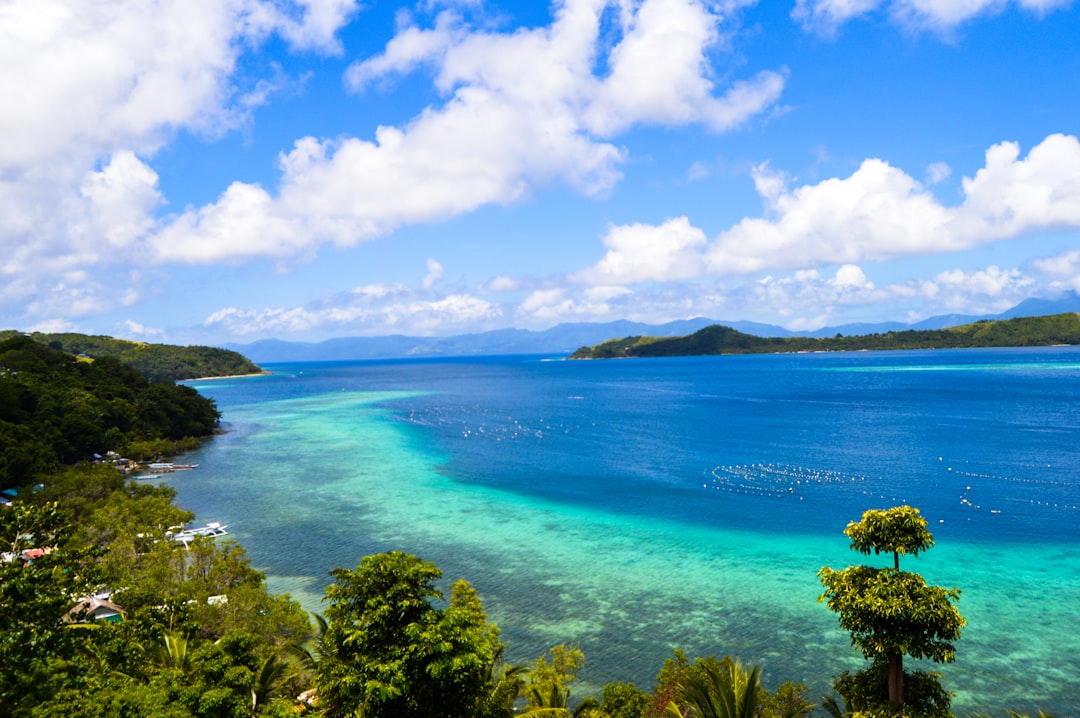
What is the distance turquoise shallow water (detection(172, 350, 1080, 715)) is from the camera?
113ft

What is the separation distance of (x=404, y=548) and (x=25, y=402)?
69.5 m

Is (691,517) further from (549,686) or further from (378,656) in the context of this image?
(378,656)

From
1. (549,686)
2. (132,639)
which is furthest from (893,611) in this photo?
(132,639)

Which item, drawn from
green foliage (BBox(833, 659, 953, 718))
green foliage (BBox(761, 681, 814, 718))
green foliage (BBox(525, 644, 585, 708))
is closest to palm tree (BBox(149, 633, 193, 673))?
green foliage (BBox(525, 644, 585, 708))

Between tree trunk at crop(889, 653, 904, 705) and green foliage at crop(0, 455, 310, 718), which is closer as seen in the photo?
tree trunk at crop(889, 653, 904, 705)

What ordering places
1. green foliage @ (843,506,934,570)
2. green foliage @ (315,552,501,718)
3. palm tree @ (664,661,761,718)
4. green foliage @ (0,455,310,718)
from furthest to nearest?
palm tree @ (664,661,761,718)
green foliage @ (315,552,501,718)
green foliage @ (843,506,934,570)
green foliage @ (0,455,310,718)

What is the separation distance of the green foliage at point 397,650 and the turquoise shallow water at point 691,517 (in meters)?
15.2

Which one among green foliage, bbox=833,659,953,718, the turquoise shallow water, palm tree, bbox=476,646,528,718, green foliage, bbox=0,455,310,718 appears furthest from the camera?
the turquoise shallow water

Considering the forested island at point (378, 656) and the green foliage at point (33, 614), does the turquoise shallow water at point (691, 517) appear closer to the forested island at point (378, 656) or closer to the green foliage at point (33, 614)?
the forested island at point (378, 656)

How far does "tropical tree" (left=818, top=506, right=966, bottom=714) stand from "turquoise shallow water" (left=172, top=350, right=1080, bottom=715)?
15.4 metres

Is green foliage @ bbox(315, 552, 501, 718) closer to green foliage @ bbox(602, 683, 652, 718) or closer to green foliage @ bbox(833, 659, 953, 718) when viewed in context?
green foliage @ bbox(602, 683, 652, 718)

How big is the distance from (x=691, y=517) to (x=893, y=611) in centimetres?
4444

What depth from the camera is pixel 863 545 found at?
16.9 meters

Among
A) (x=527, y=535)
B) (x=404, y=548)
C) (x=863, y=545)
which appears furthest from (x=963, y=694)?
(x=404, y=548)
